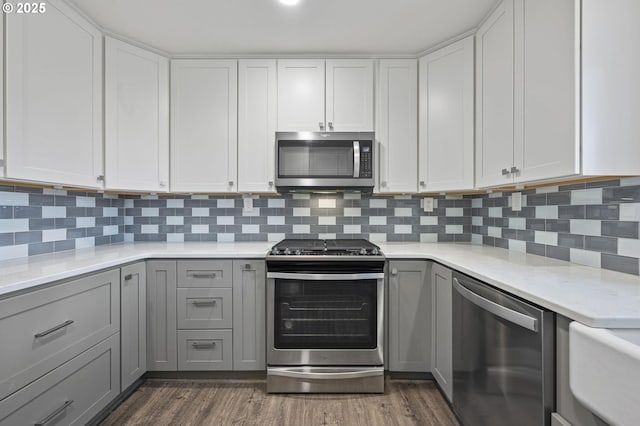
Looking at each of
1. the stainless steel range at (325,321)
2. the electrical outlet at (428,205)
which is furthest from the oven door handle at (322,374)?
the electrical outlet at (428,205)

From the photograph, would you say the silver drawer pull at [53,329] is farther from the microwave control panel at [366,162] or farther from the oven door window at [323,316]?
the microwave control panel at [366,162]

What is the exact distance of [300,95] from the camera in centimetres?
236

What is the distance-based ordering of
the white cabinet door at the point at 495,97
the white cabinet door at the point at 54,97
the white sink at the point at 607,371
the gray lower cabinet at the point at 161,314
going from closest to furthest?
the white sink at the point at 607,371, the white cabinet door at the point at 54,97, the white cabinet door at the point at 495,97, the gray lower cabinet at the point at 161,314

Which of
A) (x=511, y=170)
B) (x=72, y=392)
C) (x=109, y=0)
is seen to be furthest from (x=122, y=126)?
(x=511, y=170)

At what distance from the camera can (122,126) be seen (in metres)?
2.16

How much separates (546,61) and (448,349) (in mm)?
1567

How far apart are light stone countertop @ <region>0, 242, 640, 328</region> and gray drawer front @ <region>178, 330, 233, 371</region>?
535 mm

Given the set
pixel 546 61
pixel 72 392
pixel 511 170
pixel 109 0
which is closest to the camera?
pixel 546 61

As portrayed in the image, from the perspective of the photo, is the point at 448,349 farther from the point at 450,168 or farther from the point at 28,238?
the point at 28,238

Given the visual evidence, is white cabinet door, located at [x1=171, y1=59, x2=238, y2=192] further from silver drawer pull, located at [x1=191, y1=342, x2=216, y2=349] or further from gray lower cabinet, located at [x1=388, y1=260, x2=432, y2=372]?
gray lower cabinet, located at [x1=388, y1=260, x2=432, y2=372]

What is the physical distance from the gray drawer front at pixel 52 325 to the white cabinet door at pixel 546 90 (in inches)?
88.9

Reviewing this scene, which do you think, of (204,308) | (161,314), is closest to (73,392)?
(161,314)

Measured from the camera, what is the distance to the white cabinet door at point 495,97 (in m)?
1.66

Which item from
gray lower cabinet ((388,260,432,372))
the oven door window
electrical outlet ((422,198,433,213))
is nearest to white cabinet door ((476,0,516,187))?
electrical outlet ((422,198,433,213))
